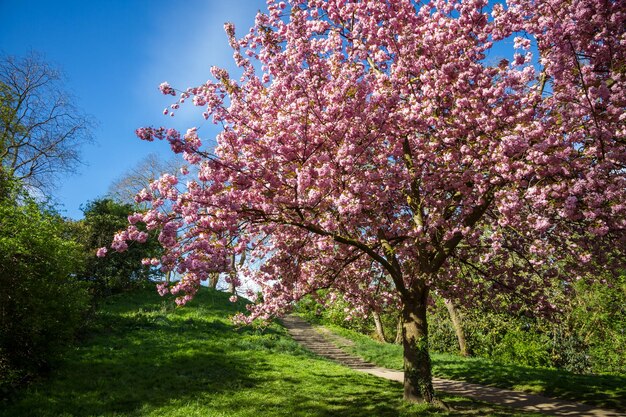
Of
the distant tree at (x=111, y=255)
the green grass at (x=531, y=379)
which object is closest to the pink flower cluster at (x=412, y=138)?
the green grass at (x=531, y=379)

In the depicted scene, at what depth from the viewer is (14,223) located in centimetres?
1019

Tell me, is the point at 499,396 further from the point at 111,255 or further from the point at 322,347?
the point at 111,255

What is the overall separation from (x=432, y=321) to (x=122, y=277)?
64.0ft

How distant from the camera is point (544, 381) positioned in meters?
12.6

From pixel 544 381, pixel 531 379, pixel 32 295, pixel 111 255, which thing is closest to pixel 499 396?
pixel 544 381

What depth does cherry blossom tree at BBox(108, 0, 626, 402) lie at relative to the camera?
666 centimetres

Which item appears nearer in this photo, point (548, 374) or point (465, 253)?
point (465, 253)

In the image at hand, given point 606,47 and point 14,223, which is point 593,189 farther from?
point 14,223

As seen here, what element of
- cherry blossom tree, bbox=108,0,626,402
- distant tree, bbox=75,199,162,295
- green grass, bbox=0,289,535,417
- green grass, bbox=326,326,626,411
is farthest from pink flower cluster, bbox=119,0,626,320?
distant tree, bbox=75,199,162,295

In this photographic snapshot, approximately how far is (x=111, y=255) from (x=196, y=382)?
1518 centimetres

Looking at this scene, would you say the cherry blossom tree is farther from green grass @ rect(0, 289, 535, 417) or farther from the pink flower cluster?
green grass @ rect(0, 289, 535, 417)

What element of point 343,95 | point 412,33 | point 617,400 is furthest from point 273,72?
point 617,400

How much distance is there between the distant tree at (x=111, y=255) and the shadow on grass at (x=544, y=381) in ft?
56.2

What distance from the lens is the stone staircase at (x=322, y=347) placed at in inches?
677
